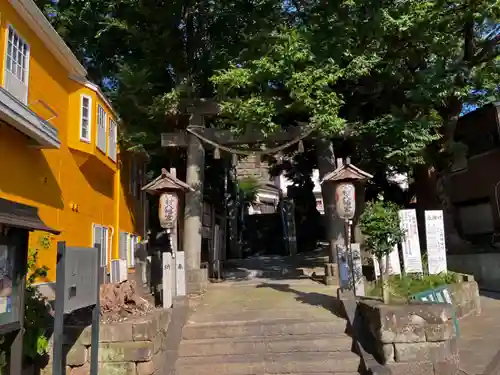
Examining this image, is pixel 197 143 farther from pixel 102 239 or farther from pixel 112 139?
pixel 102 239

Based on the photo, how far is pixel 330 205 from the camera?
1417cm

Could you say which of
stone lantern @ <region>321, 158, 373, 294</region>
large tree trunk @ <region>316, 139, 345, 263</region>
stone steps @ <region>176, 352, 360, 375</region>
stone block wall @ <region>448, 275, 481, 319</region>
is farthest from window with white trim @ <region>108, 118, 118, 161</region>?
stone block wall @ <region>448, 275, 481, 319</region>

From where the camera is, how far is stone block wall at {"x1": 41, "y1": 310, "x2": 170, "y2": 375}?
749 cm

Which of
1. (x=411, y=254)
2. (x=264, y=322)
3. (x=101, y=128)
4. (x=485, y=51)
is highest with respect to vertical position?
(x=485, y=51)

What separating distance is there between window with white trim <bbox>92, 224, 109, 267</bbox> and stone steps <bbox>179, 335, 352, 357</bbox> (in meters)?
6.27

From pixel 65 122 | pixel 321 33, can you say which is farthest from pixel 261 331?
pixel 321 33

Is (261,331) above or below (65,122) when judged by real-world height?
below

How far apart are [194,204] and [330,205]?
4484 millimetres

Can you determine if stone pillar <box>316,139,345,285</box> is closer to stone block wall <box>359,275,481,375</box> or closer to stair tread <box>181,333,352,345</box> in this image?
stair tread <box>181,333,352,345</box>

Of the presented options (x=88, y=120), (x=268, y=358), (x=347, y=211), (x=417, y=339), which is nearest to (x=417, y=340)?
(x=417, y=339)

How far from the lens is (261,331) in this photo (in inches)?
343

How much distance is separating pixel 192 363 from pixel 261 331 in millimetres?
1516

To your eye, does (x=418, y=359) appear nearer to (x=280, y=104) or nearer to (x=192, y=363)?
(x=192, y=363)

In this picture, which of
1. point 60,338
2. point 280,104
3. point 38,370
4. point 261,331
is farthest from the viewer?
point 280,104
